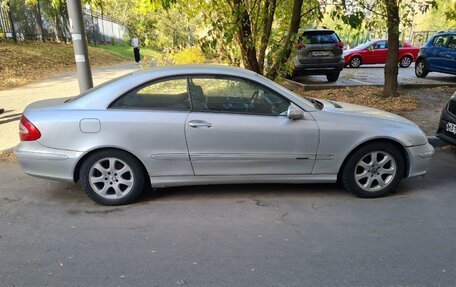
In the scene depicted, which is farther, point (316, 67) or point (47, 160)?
point (316, 67)

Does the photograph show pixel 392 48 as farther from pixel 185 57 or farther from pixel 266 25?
pixel 185 57

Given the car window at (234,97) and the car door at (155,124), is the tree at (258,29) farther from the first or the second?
the car door at (155,124)

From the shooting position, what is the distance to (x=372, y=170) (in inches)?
172

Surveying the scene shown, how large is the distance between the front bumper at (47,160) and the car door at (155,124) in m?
0.50

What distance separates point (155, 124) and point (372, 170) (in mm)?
2413

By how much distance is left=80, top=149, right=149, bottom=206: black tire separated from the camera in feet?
13.5

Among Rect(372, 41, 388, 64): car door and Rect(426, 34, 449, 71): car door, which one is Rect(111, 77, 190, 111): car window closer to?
Rect(426, 34, 449, 71): car door

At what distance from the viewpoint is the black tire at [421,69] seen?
14486mm

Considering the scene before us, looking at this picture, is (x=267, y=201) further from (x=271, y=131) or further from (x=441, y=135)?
(x=441, y=135)

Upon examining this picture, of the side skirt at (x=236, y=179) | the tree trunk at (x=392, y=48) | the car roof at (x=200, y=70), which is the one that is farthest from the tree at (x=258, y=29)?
the side skirt at (x=236, y=179)

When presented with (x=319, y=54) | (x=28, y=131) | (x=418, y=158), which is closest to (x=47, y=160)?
(x=28, y=131)

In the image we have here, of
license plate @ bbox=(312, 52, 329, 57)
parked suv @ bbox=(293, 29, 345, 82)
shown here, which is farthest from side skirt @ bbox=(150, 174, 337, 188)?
license plate @ bbox=(312, 52, 329, 57)

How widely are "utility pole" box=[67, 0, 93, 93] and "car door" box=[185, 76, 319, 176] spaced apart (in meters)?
2.58

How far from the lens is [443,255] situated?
3.28 m
